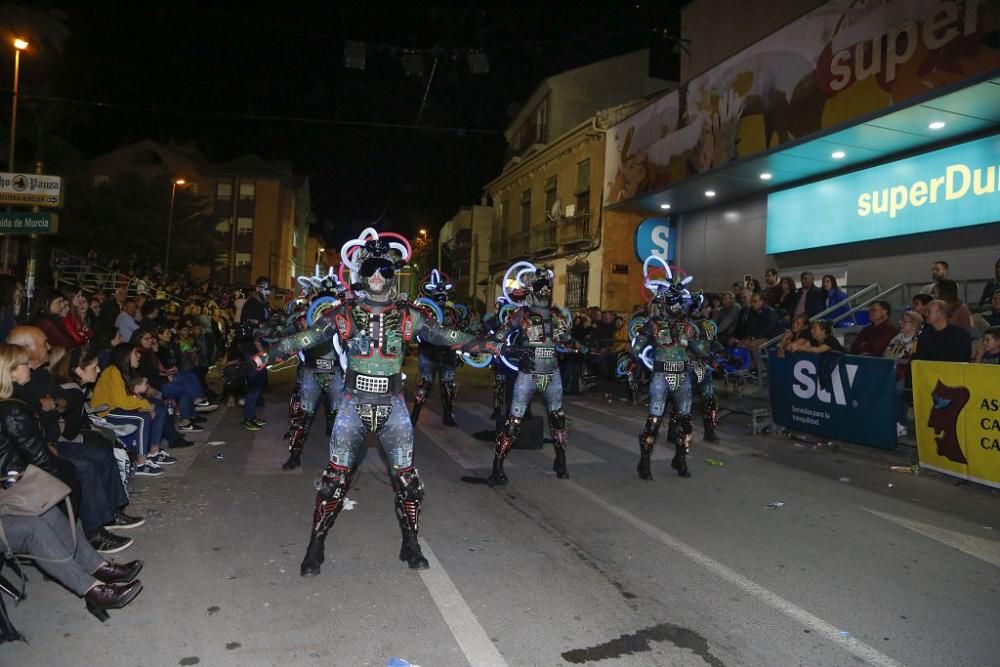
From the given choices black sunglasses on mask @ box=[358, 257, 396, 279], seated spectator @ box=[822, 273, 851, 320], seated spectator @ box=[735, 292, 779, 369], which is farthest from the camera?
seated spectator @ box=[822, 273, 851, 320]

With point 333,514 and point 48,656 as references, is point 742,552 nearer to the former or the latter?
point 333,514

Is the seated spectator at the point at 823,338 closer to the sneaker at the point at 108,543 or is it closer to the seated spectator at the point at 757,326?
the seated spectator at the point at 757,326

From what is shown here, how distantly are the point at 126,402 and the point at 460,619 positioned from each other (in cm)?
507

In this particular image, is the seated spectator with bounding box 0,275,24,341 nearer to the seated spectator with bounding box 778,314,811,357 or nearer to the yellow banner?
the seated spectator with bounding box 778,314,811,357

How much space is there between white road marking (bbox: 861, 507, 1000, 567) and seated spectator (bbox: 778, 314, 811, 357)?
446cm

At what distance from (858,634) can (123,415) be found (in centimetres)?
704

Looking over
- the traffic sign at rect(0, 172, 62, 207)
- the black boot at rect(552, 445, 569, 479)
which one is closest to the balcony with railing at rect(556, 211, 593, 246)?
the traffic sign at rect(0, 172, 62, 207)

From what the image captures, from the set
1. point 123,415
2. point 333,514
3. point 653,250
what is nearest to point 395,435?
point 333,514

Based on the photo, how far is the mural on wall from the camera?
10.5 meters

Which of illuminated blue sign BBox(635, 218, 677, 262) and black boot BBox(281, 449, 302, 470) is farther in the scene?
illuminated blue sign BBox(635, 218, 677, 262)

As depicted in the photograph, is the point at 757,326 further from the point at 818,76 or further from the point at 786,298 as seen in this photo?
the point at 818,76

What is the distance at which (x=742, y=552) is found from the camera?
5.40 metres

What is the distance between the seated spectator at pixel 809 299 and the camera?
13.6 m

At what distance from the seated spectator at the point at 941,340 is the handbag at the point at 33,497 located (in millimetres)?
9610
